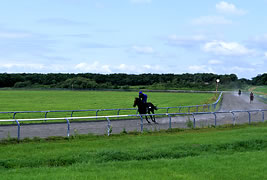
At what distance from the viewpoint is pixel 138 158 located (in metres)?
10.7

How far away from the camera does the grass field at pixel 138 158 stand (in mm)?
8384

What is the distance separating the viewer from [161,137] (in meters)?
14.6

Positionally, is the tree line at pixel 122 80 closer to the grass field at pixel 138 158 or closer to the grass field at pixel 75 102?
the grass field at pixel 75 102

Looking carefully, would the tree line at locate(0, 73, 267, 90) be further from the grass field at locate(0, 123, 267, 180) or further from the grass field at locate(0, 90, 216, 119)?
the grass field at locate(0, 123, 267, 180)

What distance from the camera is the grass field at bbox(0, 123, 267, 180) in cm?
838

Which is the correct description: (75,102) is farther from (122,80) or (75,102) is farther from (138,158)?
(122,80)

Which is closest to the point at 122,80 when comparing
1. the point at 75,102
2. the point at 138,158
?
the point at 75,102

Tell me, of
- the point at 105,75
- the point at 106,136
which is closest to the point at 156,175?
the point at 106,136

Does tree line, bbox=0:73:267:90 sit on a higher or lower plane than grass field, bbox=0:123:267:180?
higher

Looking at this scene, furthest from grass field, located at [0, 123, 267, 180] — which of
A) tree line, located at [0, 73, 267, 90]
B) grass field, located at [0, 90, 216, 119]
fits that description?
tree line, located at [0, 73, 267, 90]

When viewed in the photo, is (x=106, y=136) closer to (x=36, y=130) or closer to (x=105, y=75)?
(x=36, y=130)

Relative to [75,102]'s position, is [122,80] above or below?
above

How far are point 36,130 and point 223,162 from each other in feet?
30.9

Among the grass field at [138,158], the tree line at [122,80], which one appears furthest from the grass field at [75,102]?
the tree line at [122,80]
